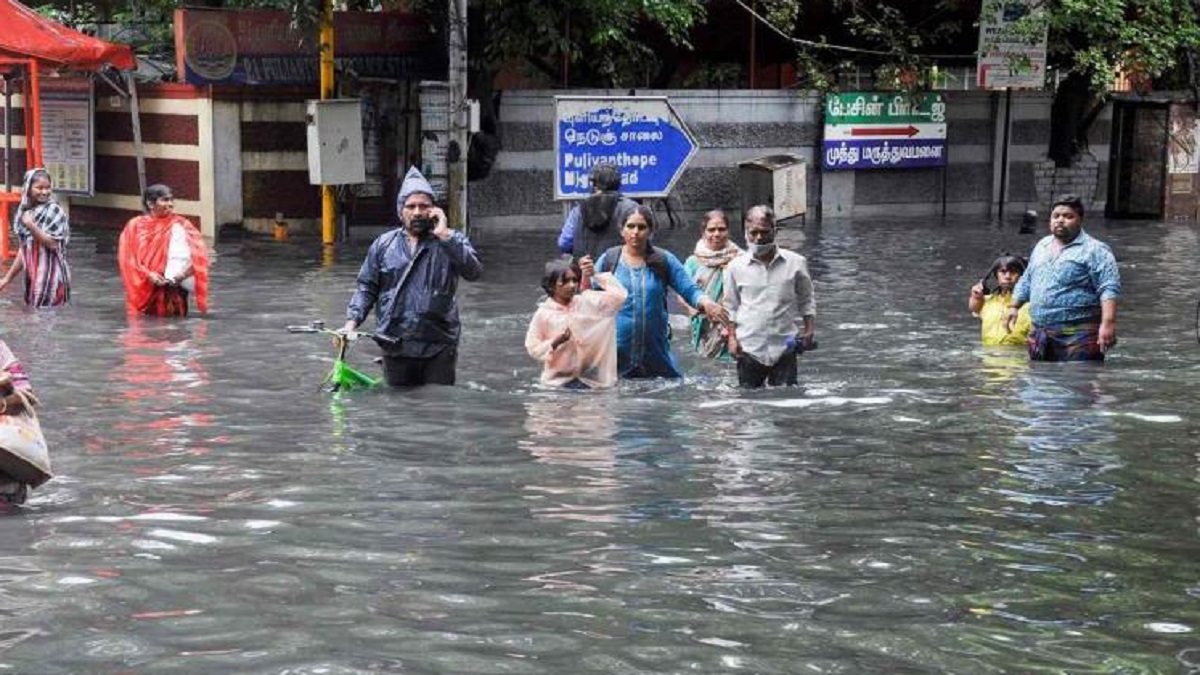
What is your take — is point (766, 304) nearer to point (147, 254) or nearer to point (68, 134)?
point (147, 254)

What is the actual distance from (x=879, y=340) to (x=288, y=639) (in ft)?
32.0

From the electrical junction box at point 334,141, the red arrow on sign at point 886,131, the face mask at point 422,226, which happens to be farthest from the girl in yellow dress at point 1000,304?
the red arrow on sign at point 886,131

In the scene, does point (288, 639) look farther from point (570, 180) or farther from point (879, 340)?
point (570, 180)

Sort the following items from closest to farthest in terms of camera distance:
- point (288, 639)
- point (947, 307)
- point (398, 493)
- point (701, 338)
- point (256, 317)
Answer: point (288, 639), point (398, 493), point (701, 338), point (256, 317), point (947, 307)

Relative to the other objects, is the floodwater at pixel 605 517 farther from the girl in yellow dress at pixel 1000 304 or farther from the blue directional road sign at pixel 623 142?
the blue directional road sign at pixel 623 142

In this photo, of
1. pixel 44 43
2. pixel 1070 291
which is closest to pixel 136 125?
pixel 44 43

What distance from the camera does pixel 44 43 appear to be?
68.1 feet

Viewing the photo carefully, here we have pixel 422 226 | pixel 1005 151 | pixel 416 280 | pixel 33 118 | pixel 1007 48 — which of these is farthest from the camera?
pixel 1005 151

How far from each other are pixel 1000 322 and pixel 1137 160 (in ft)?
55.5

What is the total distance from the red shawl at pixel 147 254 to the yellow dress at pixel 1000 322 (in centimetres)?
654

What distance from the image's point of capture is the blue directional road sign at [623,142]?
2456 cm

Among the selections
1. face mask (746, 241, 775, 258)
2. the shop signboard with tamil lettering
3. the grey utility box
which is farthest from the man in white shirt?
the shop signboard with tamil lettering

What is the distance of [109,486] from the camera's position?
9.47 metres

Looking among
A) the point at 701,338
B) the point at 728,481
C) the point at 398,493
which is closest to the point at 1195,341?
the point at 701,338
